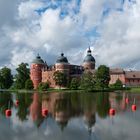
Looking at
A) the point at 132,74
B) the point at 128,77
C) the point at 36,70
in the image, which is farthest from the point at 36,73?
the point at 132,74

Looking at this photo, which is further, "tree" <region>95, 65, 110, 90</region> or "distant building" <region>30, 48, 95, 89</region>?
"distant building" <region>30, 48, 95, 89</region>

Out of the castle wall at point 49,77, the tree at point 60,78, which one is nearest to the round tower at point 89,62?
the castle wall at point 49,77

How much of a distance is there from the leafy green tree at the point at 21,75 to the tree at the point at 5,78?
2.87m

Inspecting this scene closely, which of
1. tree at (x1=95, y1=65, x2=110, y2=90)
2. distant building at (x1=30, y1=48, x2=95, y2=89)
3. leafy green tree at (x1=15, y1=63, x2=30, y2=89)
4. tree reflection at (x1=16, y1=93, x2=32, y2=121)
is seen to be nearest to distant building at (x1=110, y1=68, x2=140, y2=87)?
distant building at (x1=30, y1=48, x2=95, y2=89)

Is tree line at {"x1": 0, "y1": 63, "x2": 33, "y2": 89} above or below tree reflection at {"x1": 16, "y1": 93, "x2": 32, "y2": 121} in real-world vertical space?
above

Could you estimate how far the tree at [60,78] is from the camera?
137750 mm

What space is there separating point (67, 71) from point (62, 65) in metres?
3.73

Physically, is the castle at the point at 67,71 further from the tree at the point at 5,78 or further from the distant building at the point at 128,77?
the tree at the point at 5,78

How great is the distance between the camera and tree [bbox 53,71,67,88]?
13775cm

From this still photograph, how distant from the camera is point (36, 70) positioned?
154 meters

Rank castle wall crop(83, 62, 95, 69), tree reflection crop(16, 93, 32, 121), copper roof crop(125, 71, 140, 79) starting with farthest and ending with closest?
castle wall crop(83, 62, 95, 69), copper roof crop(125, 71, 140, 79), tree reflection crop(16, 93, 32, 121)

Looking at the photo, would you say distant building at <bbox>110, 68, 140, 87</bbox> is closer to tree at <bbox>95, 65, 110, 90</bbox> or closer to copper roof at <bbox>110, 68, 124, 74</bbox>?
copper roof at <bbox>110, 68, 124, 74</bbox>

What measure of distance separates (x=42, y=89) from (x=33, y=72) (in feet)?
94.5

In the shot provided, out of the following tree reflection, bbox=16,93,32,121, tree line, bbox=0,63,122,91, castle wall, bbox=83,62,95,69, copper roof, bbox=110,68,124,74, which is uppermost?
castle wall, bbox=83,62,95,69
